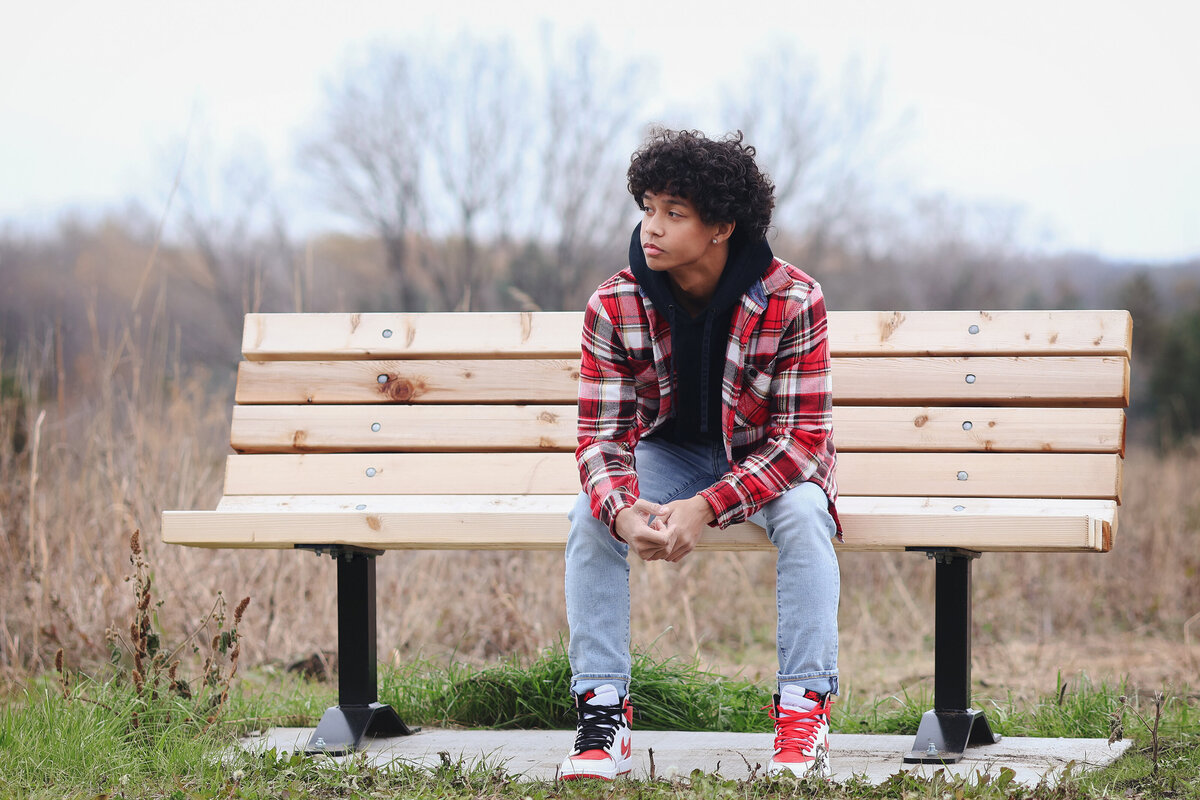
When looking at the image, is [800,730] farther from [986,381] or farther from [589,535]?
[986,381]

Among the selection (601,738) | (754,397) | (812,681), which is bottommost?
(601,738)

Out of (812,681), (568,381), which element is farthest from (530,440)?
(812,681)

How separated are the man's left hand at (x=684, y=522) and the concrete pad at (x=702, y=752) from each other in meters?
0.39

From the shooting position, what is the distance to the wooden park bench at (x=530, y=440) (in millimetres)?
2504

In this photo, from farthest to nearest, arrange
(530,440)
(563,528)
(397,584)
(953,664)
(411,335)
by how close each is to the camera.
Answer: (397,584) < (411,335) < (530,440) < (953,664) < (563,528)

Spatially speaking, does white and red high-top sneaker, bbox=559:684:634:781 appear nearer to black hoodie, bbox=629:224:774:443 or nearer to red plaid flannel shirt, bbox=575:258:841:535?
red plaid flannel shirt, bbox=575:258:841:535

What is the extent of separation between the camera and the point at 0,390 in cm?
464

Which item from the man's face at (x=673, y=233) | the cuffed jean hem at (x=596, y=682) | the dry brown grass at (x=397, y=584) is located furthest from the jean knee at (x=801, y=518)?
the dry brown grass at (x=397, y=584)

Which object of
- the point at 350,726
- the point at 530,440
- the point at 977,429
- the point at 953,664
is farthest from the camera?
the point at 530,440

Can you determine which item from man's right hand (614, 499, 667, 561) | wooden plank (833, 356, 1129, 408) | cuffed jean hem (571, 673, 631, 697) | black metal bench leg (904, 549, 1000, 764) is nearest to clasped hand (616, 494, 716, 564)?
man's right hand (614, 499, 667, 561)

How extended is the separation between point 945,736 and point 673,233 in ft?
3.93

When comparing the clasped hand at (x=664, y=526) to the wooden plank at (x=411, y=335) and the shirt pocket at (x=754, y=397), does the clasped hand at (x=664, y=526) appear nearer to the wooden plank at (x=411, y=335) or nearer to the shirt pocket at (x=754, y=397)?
the shirt pocket at (x=754, y=397)

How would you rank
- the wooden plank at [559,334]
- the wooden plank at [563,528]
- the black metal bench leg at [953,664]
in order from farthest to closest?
the wooden plank at [559,334]
the black metal bench leg at [953,664]
the wooden plank at [563,528]

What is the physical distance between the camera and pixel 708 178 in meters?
2.30
